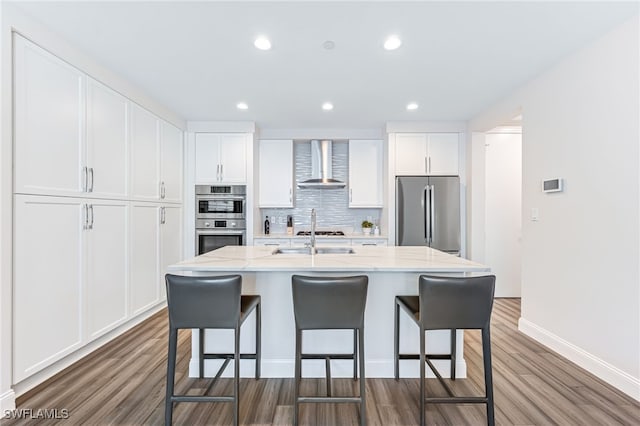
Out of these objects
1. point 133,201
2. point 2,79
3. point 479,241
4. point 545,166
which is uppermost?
point 2,79

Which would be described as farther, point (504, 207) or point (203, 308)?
point (504, 207)

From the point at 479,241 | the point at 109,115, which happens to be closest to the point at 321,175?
the point at 479,241

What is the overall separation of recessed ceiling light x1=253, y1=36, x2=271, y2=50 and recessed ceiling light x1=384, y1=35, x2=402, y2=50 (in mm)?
878

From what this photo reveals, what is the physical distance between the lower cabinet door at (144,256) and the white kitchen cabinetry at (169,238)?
0.33ft

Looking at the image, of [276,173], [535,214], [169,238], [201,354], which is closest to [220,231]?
[169,238]

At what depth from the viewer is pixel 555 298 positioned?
9.01ft

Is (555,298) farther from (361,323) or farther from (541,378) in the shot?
(361,323)

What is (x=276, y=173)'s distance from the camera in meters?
4.79

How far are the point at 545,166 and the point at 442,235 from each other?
1.63 meters

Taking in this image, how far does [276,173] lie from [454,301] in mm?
3546

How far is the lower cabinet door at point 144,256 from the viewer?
3.21 meters

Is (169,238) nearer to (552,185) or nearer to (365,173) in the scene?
(365,173)

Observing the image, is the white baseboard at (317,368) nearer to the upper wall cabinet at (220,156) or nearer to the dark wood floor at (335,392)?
the dark wood floor at (335,392)

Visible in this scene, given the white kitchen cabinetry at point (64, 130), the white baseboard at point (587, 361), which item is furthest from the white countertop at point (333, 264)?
the white baseboard at point (587, 361)
